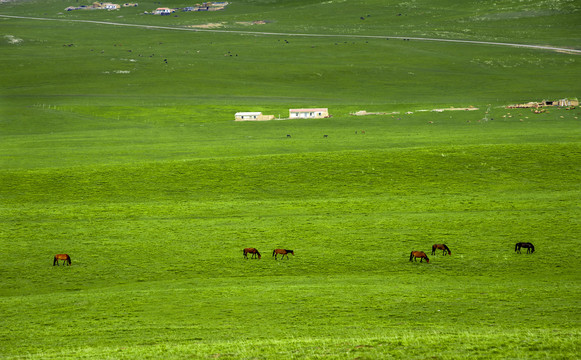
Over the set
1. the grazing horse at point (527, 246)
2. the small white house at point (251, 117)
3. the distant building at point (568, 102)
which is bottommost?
the small white house at point (251, 117)

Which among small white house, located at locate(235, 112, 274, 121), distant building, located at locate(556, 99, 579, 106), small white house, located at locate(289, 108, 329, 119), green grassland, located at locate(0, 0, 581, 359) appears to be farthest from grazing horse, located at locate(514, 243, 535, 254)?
distant building, located at locate(556, 99, 579, 106)

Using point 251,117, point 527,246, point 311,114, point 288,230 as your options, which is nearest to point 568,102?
point 311,114

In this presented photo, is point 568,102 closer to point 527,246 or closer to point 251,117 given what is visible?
point 251,117

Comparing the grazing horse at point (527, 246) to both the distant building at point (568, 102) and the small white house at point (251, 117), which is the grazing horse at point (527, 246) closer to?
the small white house at point (251, 117)

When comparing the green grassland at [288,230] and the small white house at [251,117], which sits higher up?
the green grassland at [288,230]

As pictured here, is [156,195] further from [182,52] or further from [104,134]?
[182,52]

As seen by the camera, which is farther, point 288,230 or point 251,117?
point 251,117

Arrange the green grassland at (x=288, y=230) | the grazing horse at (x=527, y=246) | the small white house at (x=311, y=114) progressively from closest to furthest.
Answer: the green grassland at (x=288, y=230) → the grazing horse at (x=527, y=246) → the small white house at (x=311, y=114)

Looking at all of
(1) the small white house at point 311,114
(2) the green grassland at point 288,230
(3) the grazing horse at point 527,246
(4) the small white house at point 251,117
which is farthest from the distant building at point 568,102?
(3) the grazing horse at point 527,246

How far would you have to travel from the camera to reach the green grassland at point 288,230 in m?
27.9

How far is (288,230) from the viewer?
45.5 metres

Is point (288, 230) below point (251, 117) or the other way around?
the other way around

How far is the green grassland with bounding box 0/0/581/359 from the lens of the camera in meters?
27.9

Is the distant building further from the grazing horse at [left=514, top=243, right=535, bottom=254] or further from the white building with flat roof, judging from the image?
the grazing horse at [left=514, top=243, right=535, bottom=254]
